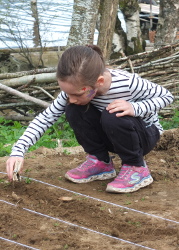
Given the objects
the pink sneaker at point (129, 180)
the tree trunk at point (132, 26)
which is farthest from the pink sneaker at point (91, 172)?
the tree trunk at point (132, 26)

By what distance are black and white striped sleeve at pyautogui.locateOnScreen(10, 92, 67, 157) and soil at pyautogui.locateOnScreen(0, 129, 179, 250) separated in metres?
0.31

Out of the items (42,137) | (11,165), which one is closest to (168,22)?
(42,137)

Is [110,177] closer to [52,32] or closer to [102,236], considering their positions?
[102,236]

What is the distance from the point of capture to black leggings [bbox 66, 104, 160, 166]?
2914 mm

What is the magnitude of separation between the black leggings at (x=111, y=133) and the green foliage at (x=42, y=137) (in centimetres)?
127

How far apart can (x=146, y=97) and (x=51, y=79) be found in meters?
2.57

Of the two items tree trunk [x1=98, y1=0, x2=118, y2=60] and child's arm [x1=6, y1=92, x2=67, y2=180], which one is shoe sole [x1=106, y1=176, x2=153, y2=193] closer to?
child's arm [x1=6, y1=92, x2=67, y2=180]

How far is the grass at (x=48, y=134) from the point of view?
457 cm

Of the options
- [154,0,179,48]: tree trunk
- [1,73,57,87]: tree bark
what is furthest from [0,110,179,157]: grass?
[154,0,179,48]: tree trunk

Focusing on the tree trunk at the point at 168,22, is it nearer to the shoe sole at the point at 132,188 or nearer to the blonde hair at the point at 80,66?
the shoe sole at the point at 132,188

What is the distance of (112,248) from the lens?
88.7 inches

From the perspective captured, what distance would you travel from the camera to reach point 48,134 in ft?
17.0

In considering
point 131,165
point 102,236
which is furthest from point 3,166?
point 102,236

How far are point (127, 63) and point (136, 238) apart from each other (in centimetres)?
355
